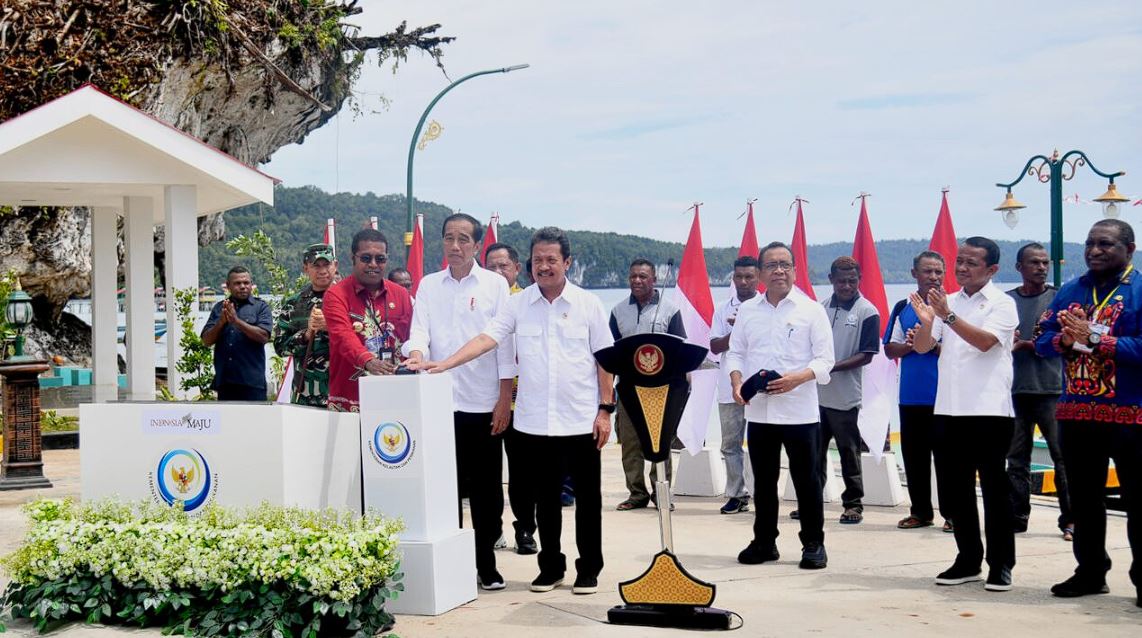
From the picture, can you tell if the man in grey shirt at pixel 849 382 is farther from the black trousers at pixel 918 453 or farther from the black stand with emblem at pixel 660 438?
the black stand with emblem at pixel 660 438

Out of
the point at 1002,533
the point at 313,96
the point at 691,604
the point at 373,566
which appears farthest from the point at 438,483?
the point at 313,96

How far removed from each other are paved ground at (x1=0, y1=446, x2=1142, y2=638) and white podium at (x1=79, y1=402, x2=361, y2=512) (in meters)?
0.75

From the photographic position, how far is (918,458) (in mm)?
8750

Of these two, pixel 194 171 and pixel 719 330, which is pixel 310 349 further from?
pixel 194 171

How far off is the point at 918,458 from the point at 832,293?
1.52 meters

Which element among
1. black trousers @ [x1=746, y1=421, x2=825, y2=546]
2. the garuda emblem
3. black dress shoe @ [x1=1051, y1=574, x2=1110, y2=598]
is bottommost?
black dress shoe @ [x1=1051, y1=574, x2=1110, y2=598]

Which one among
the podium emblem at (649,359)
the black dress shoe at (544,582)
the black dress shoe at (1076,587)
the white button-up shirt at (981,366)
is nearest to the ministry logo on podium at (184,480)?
the black dress shoe at (544,582)

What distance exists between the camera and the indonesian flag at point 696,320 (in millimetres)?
10539

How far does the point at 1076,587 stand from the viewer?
6.41 m

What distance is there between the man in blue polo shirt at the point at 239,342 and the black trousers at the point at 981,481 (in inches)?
223

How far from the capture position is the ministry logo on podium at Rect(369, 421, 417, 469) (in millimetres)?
5977

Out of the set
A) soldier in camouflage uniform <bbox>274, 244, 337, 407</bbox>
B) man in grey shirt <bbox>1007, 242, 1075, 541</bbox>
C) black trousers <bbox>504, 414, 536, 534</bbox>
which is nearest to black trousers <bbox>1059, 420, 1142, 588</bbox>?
man in grey shirt <bbox>1007, 242, 1075, 541</bbox>

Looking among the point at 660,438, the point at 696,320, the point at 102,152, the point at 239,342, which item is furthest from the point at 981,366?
the point at 102,152

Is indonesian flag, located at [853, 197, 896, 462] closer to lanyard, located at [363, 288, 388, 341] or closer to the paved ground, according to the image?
the paved ground
